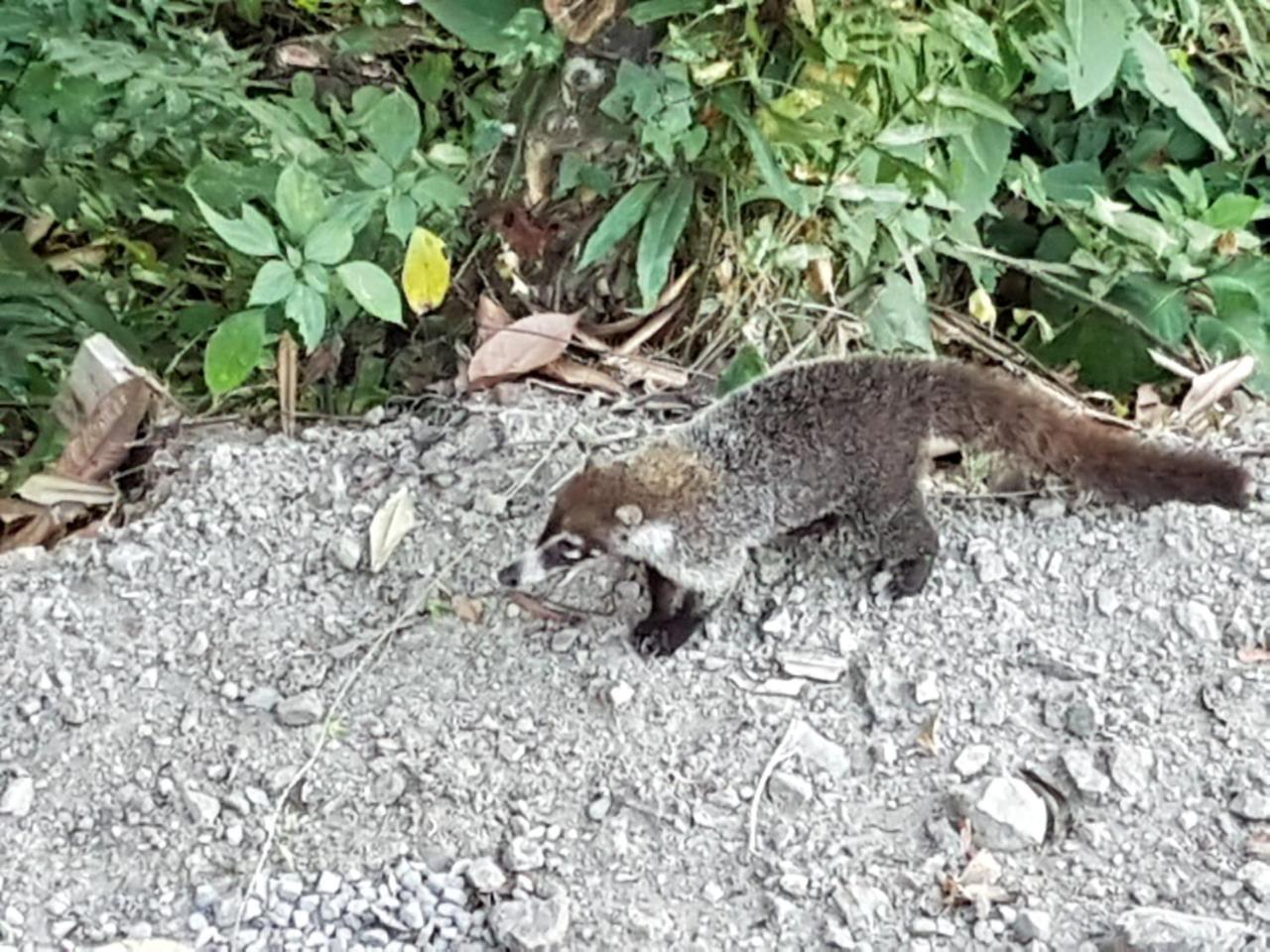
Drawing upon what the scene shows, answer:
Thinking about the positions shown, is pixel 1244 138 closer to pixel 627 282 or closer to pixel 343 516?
pixel 627 282

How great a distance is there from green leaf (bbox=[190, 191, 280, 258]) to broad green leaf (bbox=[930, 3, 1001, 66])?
1.42 m

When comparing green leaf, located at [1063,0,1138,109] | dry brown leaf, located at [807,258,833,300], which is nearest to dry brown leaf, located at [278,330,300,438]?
dry brown leaf, located at [807,258,833,300]

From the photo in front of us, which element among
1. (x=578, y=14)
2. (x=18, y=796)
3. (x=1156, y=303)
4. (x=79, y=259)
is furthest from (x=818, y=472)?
(x=79, y=259)

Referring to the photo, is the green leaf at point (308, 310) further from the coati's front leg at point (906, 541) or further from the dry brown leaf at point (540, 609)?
the coati's front leg at point (906, 541)

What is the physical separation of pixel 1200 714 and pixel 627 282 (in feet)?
5.03

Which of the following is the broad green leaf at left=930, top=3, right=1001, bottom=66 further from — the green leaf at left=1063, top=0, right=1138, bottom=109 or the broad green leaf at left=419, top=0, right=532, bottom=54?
the broad green leaf at left=419, top=0, right=532, bottom=54

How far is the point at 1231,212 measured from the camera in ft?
13.1

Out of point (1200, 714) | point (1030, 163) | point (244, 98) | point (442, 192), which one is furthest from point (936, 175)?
point (244, 98)

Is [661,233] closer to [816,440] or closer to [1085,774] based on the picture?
[816,440]

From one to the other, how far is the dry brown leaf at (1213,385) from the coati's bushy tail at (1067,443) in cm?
48

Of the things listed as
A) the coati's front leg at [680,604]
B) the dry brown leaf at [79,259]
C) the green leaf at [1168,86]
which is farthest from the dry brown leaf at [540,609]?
the dry brown leaf at [79,259]

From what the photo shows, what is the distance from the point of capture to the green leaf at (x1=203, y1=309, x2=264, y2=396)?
324 centimetres

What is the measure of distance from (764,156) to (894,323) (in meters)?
0.62

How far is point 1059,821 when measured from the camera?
2.87m
